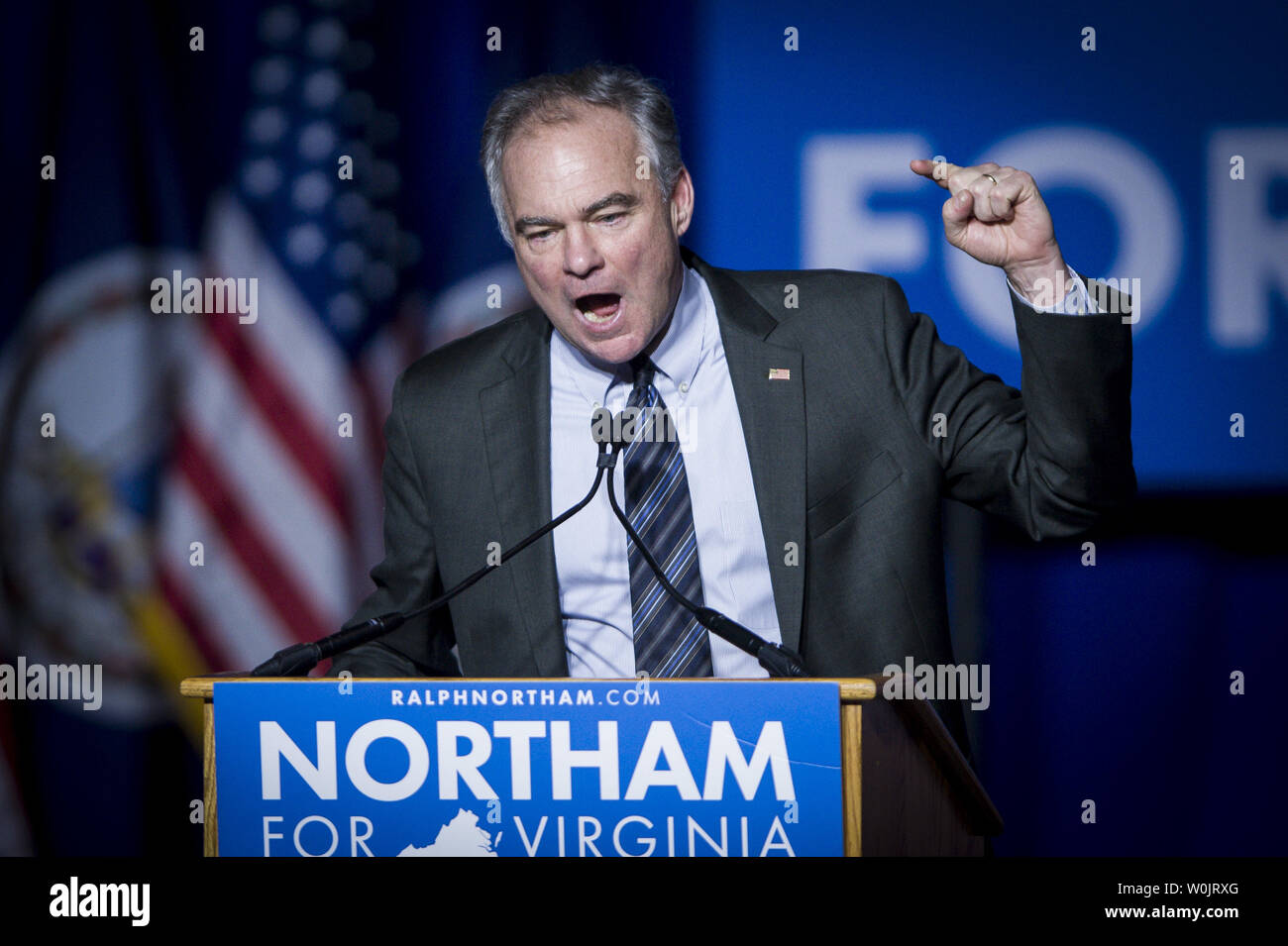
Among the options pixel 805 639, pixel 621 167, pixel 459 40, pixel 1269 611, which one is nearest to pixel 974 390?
pixel 805 639

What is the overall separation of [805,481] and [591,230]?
0.49 metres

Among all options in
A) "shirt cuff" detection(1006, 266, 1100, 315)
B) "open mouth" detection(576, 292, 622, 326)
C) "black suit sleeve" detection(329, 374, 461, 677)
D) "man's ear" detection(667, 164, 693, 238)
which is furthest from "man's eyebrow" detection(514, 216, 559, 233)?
"shirt cuff" detection(1006, 266, 1100, 315)

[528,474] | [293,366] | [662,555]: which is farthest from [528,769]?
[293,366]

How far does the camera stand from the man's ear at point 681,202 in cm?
205

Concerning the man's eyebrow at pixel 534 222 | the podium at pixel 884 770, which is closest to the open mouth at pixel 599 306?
the man's eyebrow at pixel 534 222

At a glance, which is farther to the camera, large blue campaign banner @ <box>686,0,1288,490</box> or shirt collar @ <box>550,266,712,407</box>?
large blue campaign banner @ <box>686,0,1288,490</box>

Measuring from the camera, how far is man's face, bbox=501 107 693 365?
1.88 metres

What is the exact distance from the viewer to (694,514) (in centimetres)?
191

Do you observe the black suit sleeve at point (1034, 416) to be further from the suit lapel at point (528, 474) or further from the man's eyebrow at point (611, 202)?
the suit lapel at point (528, 474)

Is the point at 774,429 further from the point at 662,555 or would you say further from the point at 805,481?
the point at 662,555

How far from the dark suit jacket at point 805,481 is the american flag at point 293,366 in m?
0.96

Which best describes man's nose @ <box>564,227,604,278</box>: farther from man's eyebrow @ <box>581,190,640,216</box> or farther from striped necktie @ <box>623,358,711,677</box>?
striped necktie @ <box>623,358,711,677</box>

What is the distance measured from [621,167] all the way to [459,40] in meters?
1.25

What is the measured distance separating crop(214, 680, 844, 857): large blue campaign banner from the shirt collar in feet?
2.74
